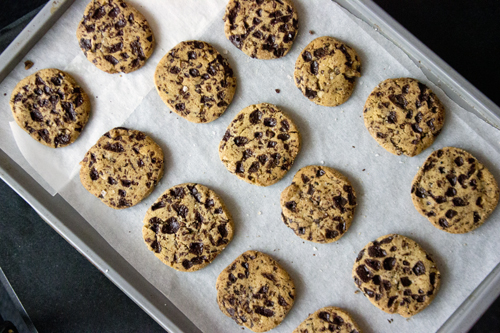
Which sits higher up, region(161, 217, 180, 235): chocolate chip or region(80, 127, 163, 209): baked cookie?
region(80, 127, 163, 209): baked cookie

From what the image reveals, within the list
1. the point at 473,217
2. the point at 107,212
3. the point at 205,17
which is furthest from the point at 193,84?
the point at 473,217

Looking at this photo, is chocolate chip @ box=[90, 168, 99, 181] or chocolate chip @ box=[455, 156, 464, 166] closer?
chocolate chip @ box=[455, 156, 464, 166]

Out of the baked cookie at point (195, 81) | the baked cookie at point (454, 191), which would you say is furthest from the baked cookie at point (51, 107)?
the baked cookie at point (454, 191)

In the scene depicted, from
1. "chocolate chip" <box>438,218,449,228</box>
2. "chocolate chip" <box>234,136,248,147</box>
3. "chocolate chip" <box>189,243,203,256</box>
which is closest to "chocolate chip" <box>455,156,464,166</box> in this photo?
"chocolate chip" <box>438,218,449,228</box>

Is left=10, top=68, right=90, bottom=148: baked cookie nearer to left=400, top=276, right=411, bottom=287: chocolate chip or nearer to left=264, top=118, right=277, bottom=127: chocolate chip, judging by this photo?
left=264, top=118, right=277, bottom=127: chocolate chip

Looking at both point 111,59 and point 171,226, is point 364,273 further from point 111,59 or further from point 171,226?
point 111,59

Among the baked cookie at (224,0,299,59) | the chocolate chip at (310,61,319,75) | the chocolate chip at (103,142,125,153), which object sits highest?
the baked cookie at (224,0,299,59)

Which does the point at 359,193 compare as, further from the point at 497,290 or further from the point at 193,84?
the point at 193,84

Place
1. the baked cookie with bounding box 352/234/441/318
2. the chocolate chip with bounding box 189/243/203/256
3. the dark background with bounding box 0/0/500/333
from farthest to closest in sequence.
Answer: the dark background with bounding box 0/0/500/333 < the chocolate chip with bounding box 189/243/203/256 < the baked cookie with bounding box 352/234/441/318

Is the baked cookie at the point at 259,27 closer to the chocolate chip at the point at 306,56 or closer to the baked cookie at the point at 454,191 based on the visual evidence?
the chocolate chip at the point at 306,56
